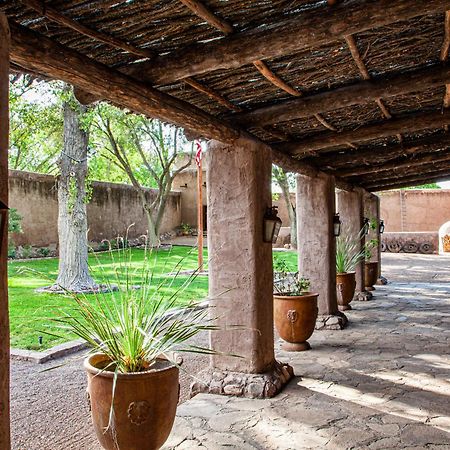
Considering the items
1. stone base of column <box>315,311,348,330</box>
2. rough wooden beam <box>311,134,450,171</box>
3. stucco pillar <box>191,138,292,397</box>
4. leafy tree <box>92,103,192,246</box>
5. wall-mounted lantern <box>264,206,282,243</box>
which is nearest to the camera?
stucco pillar <box>191,138,292,397</box>

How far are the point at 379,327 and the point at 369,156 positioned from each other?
2.13 m

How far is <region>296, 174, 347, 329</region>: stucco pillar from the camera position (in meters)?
5.95

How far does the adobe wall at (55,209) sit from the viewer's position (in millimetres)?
11961

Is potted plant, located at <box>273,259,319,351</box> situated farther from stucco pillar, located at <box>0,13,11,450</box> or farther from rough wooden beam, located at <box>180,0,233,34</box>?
stucco pillar, located at <box>0,13,11,450</box>

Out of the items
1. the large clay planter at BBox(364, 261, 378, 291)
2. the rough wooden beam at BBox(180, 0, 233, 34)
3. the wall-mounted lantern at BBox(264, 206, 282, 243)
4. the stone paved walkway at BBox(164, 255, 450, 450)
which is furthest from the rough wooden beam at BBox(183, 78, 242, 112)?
the large clay planter at BBox(364, 261, 378, 291)

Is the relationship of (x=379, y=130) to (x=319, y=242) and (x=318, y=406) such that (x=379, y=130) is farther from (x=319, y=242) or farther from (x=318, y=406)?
(x=318, y=406)

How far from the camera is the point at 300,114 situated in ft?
11.7

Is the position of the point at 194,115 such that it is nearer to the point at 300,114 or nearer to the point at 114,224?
the point at 300,114

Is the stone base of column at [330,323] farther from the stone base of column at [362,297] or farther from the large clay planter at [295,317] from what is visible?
the stone base of column at [362,297]

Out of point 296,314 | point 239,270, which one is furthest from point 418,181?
point 239,270

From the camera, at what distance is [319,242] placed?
6008 millimetres

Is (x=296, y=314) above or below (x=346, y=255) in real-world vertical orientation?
below

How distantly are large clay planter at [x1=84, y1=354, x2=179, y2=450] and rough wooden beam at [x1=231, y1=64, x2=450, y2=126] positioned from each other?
209 centimetres

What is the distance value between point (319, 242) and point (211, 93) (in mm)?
3315
